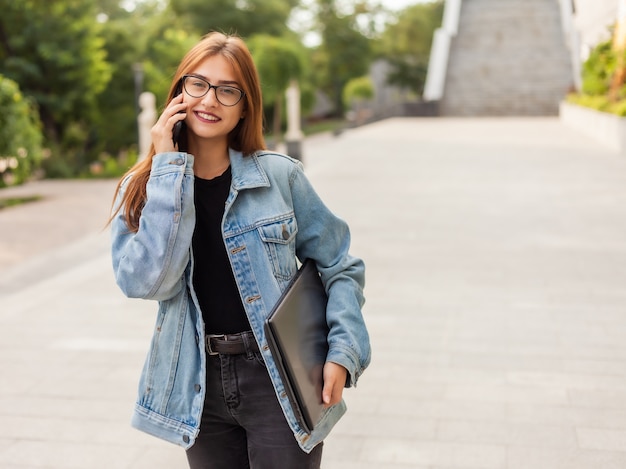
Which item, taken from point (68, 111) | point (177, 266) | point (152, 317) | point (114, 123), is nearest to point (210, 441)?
point (177, 266)

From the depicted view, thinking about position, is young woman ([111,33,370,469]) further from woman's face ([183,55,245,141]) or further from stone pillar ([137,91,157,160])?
stone pillar ([137,91,157,160])

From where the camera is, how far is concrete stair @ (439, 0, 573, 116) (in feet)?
116

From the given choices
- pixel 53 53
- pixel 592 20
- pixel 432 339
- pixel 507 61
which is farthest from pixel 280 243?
pixel 507 61

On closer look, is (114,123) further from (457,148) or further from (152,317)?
(152,317)

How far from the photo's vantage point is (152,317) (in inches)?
249

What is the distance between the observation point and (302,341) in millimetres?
2117

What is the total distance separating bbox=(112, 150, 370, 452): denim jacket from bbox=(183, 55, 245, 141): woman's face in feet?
0.31

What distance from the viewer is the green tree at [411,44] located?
55.7m

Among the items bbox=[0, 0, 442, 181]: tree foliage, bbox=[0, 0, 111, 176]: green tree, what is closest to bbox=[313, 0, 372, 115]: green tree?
bbox=[0, 0, 442, 181]: tree foliage

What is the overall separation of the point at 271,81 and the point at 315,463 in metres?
27.7

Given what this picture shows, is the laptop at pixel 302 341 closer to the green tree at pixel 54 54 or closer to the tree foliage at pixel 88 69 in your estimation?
the tree foliage at pixel 88 69

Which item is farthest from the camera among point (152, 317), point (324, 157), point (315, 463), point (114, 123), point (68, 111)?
point (114, 123)

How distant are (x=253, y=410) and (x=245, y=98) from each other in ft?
2.53

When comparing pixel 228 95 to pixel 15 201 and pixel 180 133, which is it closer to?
pixel 180 133
